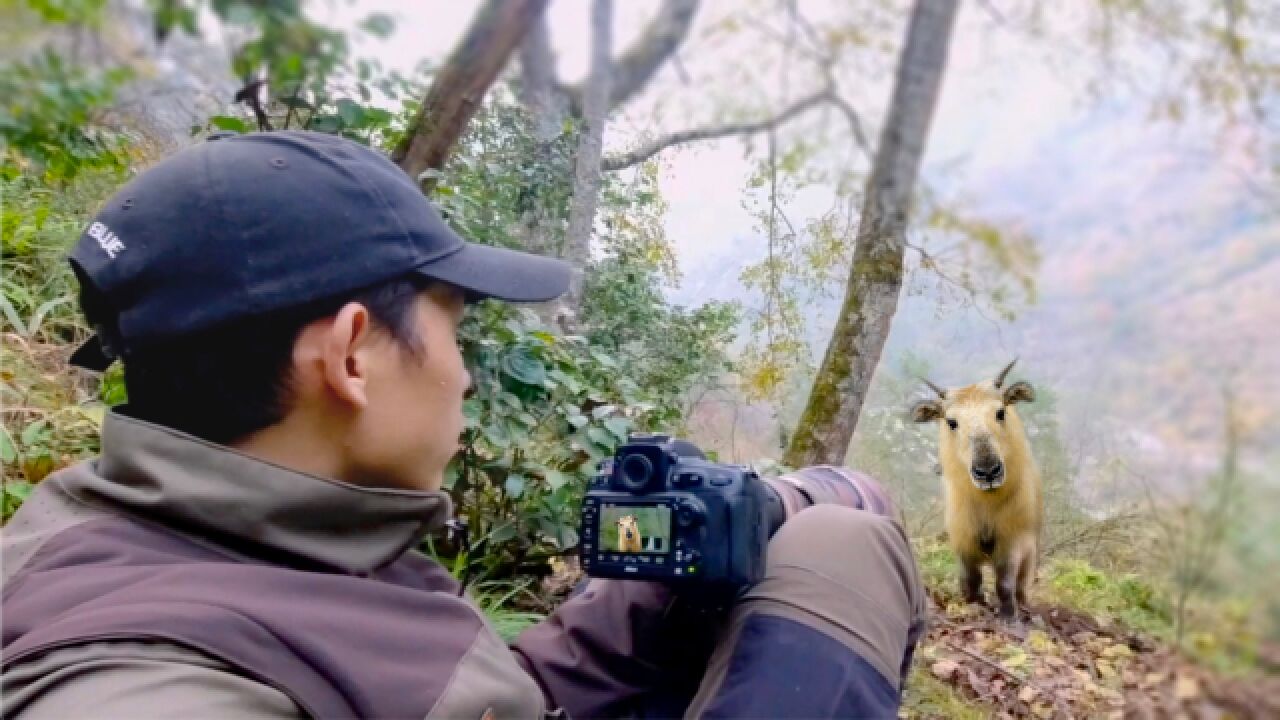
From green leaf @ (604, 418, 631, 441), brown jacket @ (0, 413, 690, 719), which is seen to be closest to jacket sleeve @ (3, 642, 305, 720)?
brown jacket @ (0, 413, 690, 719)

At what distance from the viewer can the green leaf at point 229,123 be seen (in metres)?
0.89

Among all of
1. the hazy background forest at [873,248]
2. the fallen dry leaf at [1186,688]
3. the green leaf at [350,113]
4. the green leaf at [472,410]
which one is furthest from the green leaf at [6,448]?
the fallen dry leaf at [1186,688]

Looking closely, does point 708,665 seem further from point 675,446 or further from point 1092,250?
point 1092,250

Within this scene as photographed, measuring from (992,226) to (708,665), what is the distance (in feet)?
2.61

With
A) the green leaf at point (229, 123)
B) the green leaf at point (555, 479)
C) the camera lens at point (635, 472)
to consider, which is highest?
the green leaf at point (229, 123)

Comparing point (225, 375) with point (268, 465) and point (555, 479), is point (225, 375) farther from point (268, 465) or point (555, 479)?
point (555, 479)

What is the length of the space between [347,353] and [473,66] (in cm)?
30

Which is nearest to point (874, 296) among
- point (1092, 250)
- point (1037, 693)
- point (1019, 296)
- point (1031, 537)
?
point (1019, 296)

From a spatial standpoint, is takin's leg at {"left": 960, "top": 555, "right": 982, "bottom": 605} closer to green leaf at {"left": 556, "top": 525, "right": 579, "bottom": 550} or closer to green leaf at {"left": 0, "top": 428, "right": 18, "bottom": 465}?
green leaf at {"left": 556, "top": 525, "right": 579, "bottom": 550}

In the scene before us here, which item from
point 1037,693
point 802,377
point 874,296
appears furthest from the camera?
point 802,377

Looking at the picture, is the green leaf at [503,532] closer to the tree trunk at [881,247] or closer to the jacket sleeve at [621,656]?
the jacket sleeve at [621,656]

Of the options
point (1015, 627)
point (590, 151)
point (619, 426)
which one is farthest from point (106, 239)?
point (1015, 627)

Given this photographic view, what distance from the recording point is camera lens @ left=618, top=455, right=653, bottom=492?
3.63 feet

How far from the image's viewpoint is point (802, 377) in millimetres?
1147
